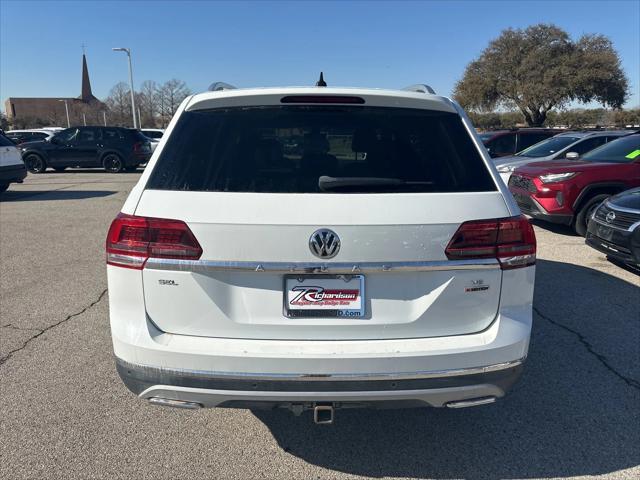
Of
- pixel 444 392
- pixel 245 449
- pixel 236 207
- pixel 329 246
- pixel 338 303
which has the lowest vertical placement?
pixel 245 449

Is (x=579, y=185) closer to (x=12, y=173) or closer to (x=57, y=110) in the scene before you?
(x=12, y=173)

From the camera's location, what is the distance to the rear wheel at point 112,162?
20.3m

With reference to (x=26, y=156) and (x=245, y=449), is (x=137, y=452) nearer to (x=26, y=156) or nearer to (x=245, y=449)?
(x=245, y=449)

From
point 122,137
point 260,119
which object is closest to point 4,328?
point 260,119

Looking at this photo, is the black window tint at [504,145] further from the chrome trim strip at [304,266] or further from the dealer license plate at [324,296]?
the dealer license plate at [324,296]

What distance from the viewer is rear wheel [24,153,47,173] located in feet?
66.2

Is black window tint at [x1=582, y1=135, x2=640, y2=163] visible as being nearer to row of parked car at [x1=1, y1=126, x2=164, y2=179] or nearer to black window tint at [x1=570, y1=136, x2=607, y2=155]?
black window tint at [x1=570, y1=136, x2=607, y2=155]

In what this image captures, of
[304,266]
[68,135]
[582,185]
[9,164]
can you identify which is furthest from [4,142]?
[304,266]

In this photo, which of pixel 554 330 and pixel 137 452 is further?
pixel 554 330

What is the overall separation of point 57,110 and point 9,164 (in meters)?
81.8

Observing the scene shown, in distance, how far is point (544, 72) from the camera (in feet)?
116

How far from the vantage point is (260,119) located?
8.38 ft

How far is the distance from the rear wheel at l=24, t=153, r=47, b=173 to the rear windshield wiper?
70.1ft

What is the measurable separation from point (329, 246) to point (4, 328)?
144 inches
